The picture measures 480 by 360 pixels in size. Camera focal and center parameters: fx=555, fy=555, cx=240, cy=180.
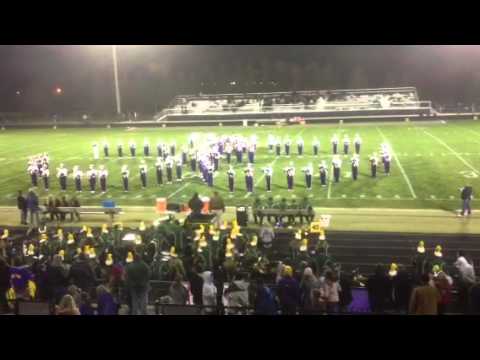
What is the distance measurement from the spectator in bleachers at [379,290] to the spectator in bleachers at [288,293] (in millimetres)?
820

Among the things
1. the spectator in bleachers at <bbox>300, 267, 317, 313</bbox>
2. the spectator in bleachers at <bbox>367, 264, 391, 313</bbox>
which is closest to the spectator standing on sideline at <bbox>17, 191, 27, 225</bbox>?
the spectator in bleachers at <bbox>300, 267, 317, 313</bbox>

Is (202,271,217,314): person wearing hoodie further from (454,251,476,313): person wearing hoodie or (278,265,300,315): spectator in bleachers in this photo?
(454,251,476,313): person wearing hoodie

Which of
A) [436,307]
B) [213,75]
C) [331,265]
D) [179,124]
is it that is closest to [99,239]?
[331,265]

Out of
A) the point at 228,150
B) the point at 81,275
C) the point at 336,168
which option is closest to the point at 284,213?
the point at 336,168

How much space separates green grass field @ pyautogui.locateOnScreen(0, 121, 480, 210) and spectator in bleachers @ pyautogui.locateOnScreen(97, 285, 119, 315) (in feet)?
21.9

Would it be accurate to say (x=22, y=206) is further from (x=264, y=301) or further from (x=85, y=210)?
(x=264, y=301)

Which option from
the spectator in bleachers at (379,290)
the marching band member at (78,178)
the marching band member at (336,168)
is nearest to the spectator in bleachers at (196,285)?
the spectator in bleachers at (379,290)

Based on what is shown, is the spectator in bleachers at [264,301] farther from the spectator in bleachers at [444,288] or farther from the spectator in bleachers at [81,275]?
the spectator in bleachers at [81,275]

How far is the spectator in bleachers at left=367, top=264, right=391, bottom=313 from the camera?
5965 millimetres

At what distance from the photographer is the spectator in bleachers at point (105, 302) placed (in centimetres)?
580

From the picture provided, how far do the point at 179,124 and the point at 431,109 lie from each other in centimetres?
1050

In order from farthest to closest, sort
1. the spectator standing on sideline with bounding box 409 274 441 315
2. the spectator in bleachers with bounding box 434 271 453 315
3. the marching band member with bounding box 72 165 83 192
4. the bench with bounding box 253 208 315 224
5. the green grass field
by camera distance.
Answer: the marching band member with bounding box 72 165 83 192, the green grass field, the bench with bounding box 253 208 315 224, the spectator in bleachers with bounding box 434 271 453 315, the spectator standing on sideline with bounding box 409 274 441 315

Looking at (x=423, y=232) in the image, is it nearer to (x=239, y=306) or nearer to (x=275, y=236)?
(x=275, y=236)

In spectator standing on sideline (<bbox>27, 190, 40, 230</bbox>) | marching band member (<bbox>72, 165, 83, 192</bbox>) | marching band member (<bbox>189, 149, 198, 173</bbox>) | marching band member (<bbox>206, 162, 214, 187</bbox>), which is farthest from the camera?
marching band member (<bbox>189, 149, 198, 173</bbox>)
